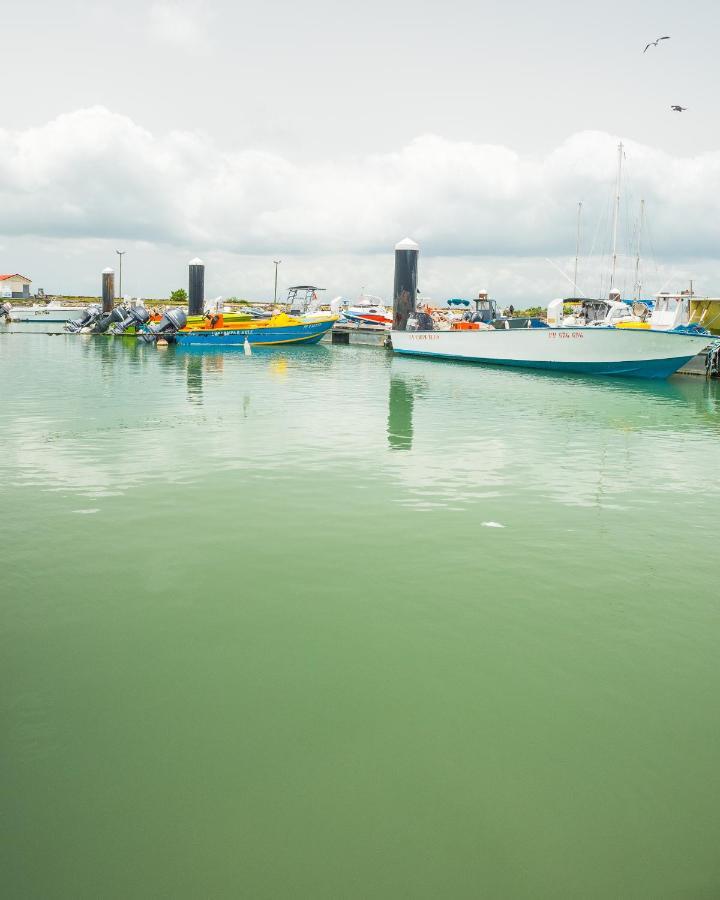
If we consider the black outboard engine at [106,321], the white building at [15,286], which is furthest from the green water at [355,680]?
the white building at [15,286]

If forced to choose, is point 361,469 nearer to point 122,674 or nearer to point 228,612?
point 228,612

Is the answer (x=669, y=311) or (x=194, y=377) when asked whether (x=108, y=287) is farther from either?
(x=669, y=311)

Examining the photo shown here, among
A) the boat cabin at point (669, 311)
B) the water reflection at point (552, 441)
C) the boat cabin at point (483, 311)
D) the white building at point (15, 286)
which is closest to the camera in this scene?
the water reflection at point (552, 441)

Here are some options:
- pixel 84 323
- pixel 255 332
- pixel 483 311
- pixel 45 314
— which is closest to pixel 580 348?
pixel 483 311

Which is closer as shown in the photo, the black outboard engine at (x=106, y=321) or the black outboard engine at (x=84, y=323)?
the black outboard engine at (x=106, y=321)

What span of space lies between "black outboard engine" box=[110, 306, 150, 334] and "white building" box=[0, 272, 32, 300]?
5333cm

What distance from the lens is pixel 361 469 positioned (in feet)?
35.1

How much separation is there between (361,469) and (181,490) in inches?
102

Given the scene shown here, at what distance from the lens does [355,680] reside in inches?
185

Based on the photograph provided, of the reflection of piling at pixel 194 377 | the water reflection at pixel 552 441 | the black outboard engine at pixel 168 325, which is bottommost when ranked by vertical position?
the water reflection at pixel 552 441

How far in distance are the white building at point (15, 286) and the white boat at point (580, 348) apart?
268 feet

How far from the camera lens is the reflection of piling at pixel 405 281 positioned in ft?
123

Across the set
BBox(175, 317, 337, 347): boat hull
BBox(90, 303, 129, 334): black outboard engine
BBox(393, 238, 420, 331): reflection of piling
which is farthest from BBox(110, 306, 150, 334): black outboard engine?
BBox(393, 238, 420, 331): reflection of piling

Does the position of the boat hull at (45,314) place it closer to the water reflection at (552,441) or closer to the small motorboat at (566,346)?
the small motorboat at (566,346)
